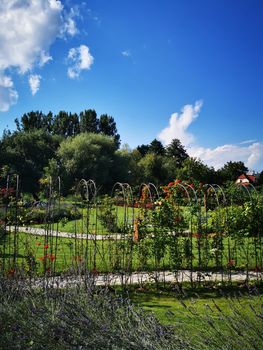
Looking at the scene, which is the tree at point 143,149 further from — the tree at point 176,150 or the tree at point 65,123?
the tree at point 65,123

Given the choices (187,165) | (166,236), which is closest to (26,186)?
(187,165)

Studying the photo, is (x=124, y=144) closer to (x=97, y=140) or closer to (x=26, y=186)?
(x=97, y=140)

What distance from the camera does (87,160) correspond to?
3206cm

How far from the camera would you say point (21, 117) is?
5175 centimetres

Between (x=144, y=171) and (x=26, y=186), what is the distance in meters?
13.1

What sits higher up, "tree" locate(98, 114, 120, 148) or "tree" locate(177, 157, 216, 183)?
"tree" locate(98, 114, 120, 148)

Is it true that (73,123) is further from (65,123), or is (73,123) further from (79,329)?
(79,329)

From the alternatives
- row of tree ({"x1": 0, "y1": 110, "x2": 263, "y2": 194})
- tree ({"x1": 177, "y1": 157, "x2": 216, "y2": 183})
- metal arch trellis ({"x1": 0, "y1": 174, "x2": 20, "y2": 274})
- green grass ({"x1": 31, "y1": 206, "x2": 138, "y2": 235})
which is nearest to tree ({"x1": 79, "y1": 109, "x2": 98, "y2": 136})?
row of tree ({"x1": 0, "y1": 110, "x2": 263, "y2": 194})

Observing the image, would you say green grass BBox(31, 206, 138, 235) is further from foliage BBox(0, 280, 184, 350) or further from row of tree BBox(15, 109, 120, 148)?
row of tree BBox(15, 109, 120, 148)

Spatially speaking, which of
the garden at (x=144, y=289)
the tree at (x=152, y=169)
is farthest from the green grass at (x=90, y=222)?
the tree at (x=152, y=169)

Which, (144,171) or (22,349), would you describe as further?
(144,171)

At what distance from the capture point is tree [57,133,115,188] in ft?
103

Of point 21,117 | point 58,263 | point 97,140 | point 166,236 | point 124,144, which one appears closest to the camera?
point 166,236

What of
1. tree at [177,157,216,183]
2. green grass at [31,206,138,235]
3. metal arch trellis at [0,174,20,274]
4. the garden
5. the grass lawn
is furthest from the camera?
tree at [177,157,216,183]
